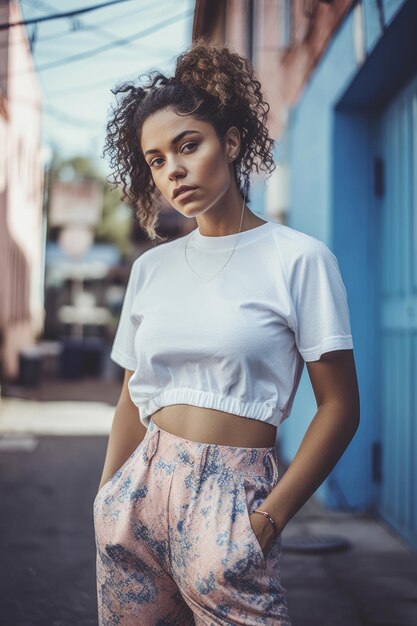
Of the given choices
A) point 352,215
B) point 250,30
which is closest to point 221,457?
point 352,215

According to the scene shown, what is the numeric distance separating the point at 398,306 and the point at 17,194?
1580cm

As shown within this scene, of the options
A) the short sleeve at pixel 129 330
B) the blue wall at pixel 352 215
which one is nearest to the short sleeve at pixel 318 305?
the short sleeve at pixel 129 330

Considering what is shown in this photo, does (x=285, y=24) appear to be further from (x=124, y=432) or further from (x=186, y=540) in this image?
(x=186, y=540)

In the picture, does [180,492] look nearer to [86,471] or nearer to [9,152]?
[86,471]

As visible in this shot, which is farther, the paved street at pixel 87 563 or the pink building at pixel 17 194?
the pink building at pixel 17 194

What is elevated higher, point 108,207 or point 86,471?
point 108,207

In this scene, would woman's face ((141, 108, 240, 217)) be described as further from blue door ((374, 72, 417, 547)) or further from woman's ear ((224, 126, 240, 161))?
blue door ((374, 72, 417, 547))

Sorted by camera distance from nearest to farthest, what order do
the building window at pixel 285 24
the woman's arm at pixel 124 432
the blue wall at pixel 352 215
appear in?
the woman's arm at pixel 124 432, the blue wall at pixel 352 215, the building window at pixel 285 24

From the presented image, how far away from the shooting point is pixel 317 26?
5.96m

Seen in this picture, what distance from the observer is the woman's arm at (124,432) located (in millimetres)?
1903

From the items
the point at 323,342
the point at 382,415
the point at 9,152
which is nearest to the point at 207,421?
the point at 323,342

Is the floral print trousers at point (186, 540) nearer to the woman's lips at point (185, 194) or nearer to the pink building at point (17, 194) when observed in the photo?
the woman's lips at point (185, 194)

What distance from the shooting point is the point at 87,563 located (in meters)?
4.32

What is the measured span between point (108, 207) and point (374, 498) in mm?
47268
